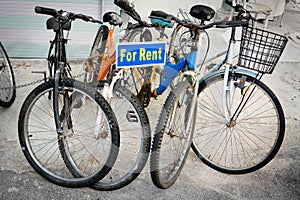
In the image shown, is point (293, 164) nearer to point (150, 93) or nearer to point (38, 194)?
point (150, 93)

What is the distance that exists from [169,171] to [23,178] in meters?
1.06

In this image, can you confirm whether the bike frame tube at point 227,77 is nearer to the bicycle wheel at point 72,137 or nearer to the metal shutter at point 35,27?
the bicycle wheel at point 72,137

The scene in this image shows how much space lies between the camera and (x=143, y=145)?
7.00 feet

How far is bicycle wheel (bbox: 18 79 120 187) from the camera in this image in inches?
81.4

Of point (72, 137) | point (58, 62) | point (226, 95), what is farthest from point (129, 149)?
point (58, 62)

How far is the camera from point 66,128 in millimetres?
2270

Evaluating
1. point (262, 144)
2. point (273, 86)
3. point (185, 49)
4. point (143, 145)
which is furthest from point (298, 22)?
point (143, 145)

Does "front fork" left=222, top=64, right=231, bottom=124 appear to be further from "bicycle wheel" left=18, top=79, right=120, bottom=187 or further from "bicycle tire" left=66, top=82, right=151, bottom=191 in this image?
"bicycle wheel" left=18, top=79, right=120, bottom=187

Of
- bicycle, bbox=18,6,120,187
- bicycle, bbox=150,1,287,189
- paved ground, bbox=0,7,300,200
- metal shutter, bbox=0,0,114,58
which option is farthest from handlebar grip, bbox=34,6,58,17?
metal shutter, bbox=0,0,114,58

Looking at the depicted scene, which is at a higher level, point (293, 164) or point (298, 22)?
point (298, 22)

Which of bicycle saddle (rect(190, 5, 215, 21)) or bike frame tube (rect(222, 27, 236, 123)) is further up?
bicycle saddle (rect(190, 5, 215, 21))

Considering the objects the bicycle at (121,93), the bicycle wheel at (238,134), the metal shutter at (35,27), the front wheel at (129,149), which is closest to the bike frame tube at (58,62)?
the bicycle at (121,93)

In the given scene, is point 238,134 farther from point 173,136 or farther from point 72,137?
point 72,137

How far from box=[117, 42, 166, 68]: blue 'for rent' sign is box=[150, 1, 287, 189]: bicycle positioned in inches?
A: 8.2
